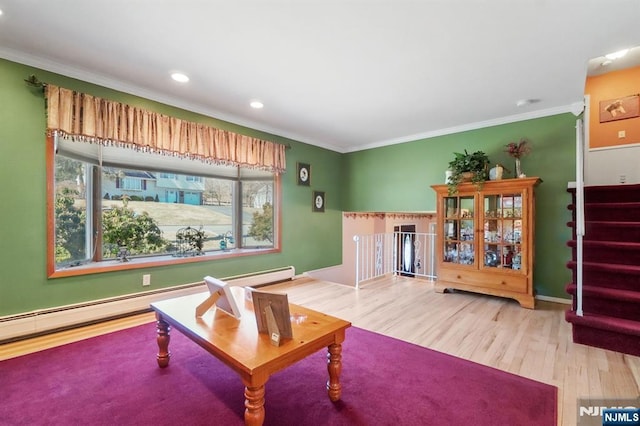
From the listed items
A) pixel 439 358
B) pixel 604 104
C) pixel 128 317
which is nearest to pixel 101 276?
pixel 128 317

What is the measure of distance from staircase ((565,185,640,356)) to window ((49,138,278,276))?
3.61 meters

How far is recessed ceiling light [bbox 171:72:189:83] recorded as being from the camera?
2.64 meters

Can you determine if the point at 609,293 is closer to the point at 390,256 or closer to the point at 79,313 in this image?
the point at 390,256

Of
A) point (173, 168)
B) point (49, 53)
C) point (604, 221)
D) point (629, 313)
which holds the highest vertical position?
point (49, 53)

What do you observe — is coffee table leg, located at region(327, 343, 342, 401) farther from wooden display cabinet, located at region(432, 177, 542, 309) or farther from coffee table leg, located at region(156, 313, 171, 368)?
wooden display cabinet, located at region(432, 177, 542, 309)

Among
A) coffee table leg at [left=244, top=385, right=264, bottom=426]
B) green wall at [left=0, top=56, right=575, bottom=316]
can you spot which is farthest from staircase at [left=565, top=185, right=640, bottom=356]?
coffee table leg at [left=244, top=385, right=264, bottom=426]

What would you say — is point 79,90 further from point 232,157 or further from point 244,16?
point 244,16

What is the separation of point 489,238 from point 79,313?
15.1 ft

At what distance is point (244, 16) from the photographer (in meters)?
1.88

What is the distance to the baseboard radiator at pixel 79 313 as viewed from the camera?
2322 millimetres

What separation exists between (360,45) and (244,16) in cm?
88

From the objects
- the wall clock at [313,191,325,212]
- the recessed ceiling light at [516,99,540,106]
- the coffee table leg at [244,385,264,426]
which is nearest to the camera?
the coffee table leg at [244,385,264,426]

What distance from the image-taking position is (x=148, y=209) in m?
3.38

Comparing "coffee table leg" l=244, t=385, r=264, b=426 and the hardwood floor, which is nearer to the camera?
"coffee table leg" l=244, t=385, r=264, b=426
